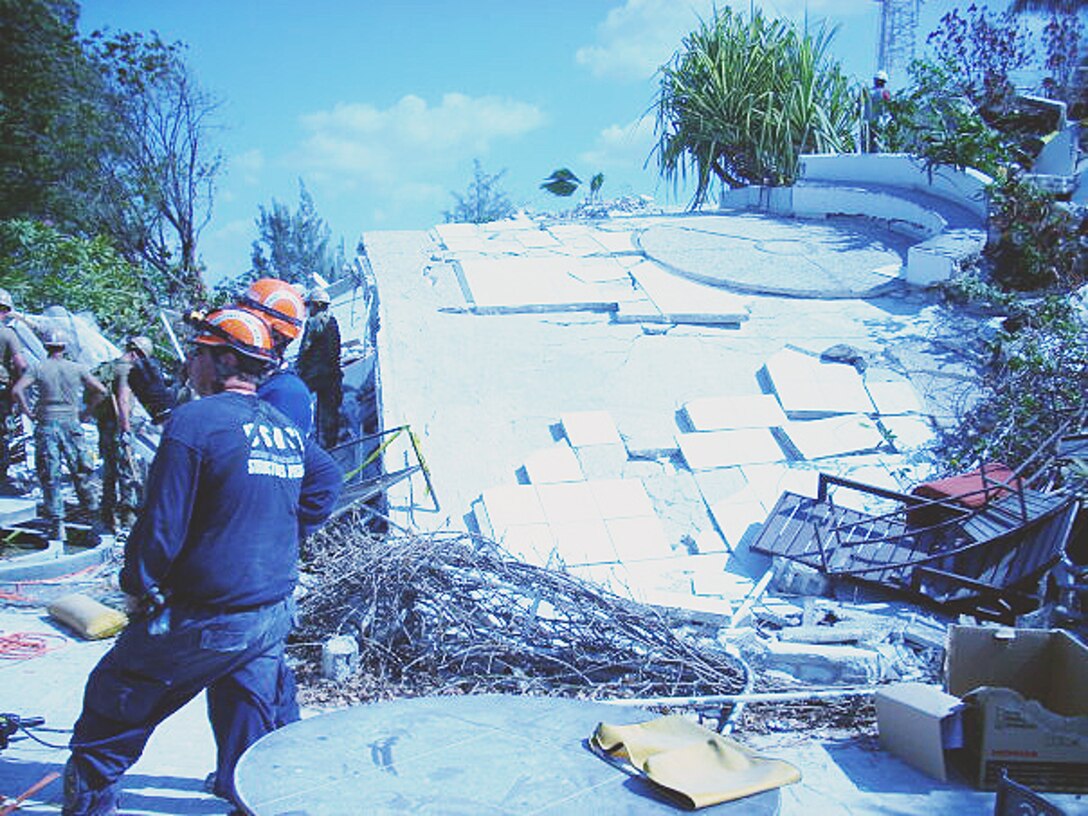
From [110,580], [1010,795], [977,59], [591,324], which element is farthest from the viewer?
[977,59]

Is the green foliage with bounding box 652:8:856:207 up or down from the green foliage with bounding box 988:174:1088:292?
up

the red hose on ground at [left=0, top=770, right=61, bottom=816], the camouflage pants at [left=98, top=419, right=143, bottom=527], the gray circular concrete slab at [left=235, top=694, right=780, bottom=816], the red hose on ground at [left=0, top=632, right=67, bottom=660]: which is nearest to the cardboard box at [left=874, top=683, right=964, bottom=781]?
the gray circular concrete slab at [left=235, top=694, right=780, bottom=816]

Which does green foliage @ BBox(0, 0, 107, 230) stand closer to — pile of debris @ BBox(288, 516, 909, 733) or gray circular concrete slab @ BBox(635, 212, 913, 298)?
gray circular concrete slab @ BBox(635, 212, 913, 298)

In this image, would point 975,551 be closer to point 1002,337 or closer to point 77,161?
point 1002,337

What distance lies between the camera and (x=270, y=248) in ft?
81.4

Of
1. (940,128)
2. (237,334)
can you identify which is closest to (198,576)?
(237,334)

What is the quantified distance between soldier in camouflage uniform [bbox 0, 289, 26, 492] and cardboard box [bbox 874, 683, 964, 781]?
22.1ft

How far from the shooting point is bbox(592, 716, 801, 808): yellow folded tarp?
2.42 metres

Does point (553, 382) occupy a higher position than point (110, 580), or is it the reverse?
point (553, 382)

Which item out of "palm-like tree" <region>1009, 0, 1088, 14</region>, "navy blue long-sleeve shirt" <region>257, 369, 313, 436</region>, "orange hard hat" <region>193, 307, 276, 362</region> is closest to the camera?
"orange hard hat" <region>193, 307, 276, 362</region>

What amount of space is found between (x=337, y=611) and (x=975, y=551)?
3572 mm

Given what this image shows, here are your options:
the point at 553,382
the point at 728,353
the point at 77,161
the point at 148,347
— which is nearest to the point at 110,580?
the point at 148,347

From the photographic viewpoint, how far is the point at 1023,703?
3.84m

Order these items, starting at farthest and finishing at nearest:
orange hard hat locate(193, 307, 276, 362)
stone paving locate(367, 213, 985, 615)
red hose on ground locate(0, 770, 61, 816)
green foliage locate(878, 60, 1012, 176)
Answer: green foliage locate(878, 60, 1012, 176)
stone paving locate(367, 213, 985, 615)
red hose on ground locate(0, 770, 61, 816)
orange hard hat locate(193, 307, 276, 362)
